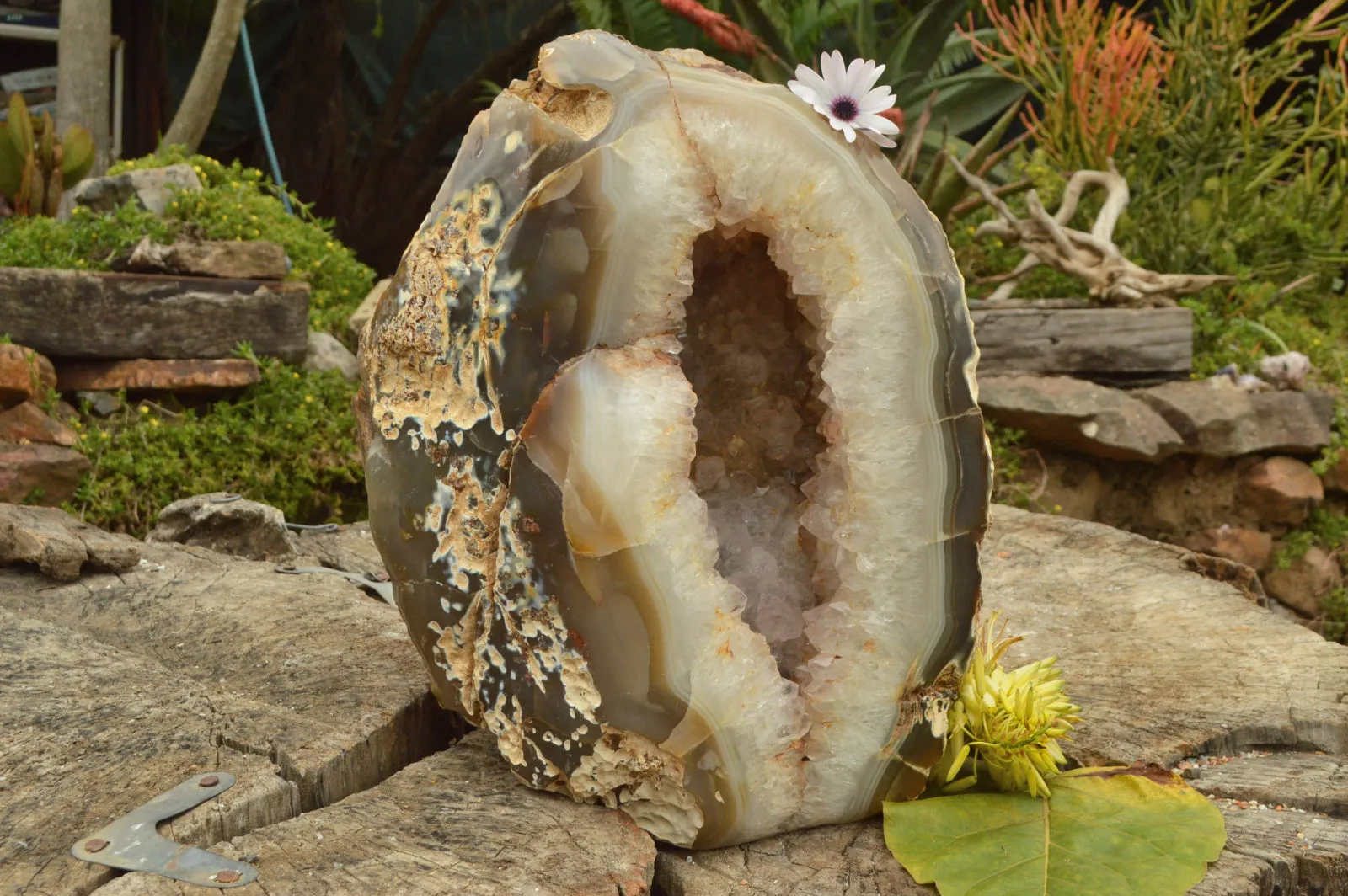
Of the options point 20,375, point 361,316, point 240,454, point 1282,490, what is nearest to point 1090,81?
point 1282,490

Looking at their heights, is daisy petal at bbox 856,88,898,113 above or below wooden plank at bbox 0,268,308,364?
above

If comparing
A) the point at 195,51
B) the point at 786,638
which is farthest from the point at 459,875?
the point at 195,51

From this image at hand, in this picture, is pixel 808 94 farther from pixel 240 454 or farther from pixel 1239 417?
pixel 1239 417

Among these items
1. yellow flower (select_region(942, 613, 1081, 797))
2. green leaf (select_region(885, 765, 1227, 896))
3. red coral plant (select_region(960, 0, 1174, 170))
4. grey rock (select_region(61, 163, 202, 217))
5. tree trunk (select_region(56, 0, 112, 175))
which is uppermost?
red coral plant (select_region(960, 0, 1174, 170))

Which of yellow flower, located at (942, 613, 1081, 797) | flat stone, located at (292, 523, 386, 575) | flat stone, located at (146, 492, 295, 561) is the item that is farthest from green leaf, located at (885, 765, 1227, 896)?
flat stone, located at (146, 492, 295, 561)

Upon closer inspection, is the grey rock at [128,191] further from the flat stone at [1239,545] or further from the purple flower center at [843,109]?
the flat stone at [1239,545]

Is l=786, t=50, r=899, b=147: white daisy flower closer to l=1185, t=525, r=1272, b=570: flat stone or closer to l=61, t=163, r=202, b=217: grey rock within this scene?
l=1185, t=525, r=1272, b=570: flat stone

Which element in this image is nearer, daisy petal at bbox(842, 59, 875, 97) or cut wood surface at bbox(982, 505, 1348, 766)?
daisy petal at bbox(842, 59, 875, 97)
